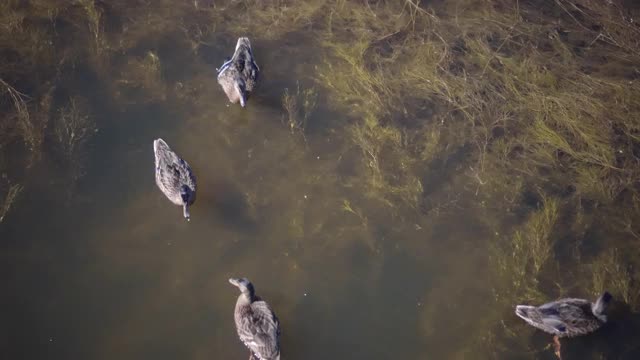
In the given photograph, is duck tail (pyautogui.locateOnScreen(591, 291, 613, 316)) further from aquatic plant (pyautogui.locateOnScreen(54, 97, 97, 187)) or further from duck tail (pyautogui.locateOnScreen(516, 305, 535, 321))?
aquatic plant (pyautogui.locateOnScreen(54, 97, 97, 187))

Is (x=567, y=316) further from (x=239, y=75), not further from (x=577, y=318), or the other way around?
(x=239, y=75)

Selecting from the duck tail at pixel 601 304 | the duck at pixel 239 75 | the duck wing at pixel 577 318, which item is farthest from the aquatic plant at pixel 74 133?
the duck tail at pixel 601 304

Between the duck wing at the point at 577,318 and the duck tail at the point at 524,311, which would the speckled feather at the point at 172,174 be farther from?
the duck wing at the point at 577,318

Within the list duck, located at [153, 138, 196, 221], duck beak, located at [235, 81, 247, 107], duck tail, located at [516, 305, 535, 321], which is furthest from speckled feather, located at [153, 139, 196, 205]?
duck tail, located at [516, 305, 535, 321]

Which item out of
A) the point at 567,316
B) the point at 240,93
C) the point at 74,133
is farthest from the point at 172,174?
the point at 567,316

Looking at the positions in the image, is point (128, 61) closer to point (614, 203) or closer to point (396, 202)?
point (396, 202)

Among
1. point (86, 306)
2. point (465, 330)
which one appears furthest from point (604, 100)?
point (86, 306)

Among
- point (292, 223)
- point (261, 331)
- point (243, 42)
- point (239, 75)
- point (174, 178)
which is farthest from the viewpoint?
point (243, 42)
